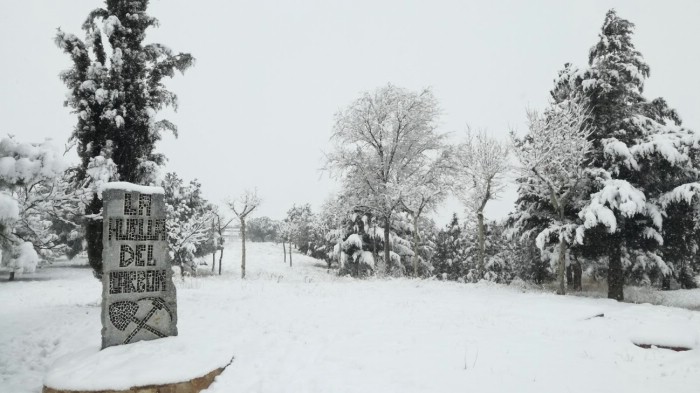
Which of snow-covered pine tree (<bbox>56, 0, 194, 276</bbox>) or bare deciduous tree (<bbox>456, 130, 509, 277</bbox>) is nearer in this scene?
snow-covered pine tree (<bbox>56, 0, 194, 276</bbox>)

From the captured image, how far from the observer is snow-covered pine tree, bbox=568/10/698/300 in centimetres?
1402

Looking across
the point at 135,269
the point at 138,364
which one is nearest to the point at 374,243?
the point at 135,269

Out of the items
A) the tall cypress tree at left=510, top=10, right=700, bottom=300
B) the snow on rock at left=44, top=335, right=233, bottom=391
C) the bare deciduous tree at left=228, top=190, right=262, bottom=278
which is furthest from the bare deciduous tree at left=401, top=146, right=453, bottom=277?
Answer: the snow on rock at left=44, top=335, right=233, bottom=391

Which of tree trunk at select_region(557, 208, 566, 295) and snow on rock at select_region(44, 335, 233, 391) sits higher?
tree trunk at select_region(557, 208, 566, 295)

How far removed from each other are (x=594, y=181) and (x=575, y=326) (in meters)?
8.00

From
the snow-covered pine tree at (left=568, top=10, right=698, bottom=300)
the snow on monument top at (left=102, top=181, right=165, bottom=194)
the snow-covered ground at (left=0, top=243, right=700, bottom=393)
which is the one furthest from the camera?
the snow-covered pine tree at (left=568, top=10, right=698, bottom=300)

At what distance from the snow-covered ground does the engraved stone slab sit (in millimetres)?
702

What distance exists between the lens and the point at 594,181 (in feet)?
50.4

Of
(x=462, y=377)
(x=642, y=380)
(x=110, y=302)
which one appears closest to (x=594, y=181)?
(x=642, y=380)

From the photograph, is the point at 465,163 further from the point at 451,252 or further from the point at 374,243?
the point at 451,252

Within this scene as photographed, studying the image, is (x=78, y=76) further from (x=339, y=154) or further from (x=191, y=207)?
(x=191, y=207)

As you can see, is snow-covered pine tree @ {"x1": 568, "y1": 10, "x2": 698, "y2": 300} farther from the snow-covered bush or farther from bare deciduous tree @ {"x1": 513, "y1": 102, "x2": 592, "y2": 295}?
the snow-covered bush

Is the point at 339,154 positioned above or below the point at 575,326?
above

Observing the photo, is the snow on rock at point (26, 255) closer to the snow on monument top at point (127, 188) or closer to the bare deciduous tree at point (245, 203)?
the snow on monument top at point (127, 188)
